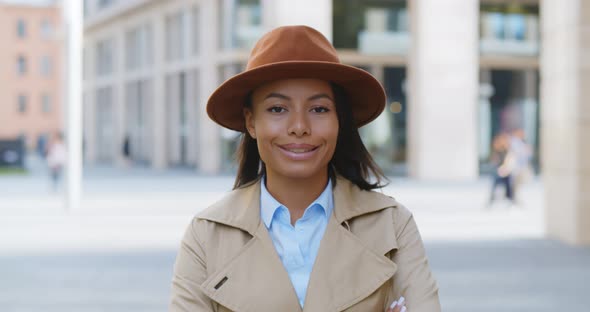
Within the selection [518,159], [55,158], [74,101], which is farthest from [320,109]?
[55,158]

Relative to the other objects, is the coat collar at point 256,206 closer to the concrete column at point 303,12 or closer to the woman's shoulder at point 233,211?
the woman's shoulder at point 233,211

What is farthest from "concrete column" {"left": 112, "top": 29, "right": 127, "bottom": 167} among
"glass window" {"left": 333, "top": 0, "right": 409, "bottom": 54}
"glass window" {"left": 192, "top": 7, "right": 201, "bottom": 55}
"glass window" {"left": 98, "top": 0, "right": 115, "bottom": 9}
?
"glass window" {"left": 333, "top": 0, "right": 409, "bottom": 54}

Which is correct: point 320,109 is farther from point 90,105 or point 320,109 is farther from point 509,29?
point 90,105

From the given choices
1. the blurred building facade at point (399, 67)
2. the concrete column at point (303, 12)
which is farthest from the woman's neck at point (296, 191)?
the concrete column at point (303, 12)

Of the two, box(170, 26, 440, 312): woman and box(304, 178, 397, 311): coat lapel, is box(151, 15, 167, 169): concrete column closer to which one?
box(170, 26, 440, 312): woman

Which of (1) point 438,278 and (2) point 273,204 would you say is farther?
(1) point 438,278

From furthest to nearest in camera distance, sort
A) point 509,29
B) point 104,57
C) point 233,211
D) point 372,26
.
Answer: point 104,57 → point 509,29 → point 372,26 → point 233,211

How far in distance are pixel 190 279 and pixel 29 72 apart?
86.3 meters

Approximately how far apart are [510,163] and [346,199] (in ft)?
48.1

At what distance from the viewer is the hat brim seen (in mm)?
2235

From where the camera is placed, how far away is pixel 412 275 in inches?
90.8

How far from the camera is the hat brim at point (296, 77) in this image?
2.23m

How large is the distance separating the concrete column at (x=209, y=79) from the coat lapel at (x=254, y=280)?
99.0 feet

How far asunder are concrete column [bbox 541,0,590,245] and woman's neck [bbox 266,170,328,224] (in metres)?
10.2
